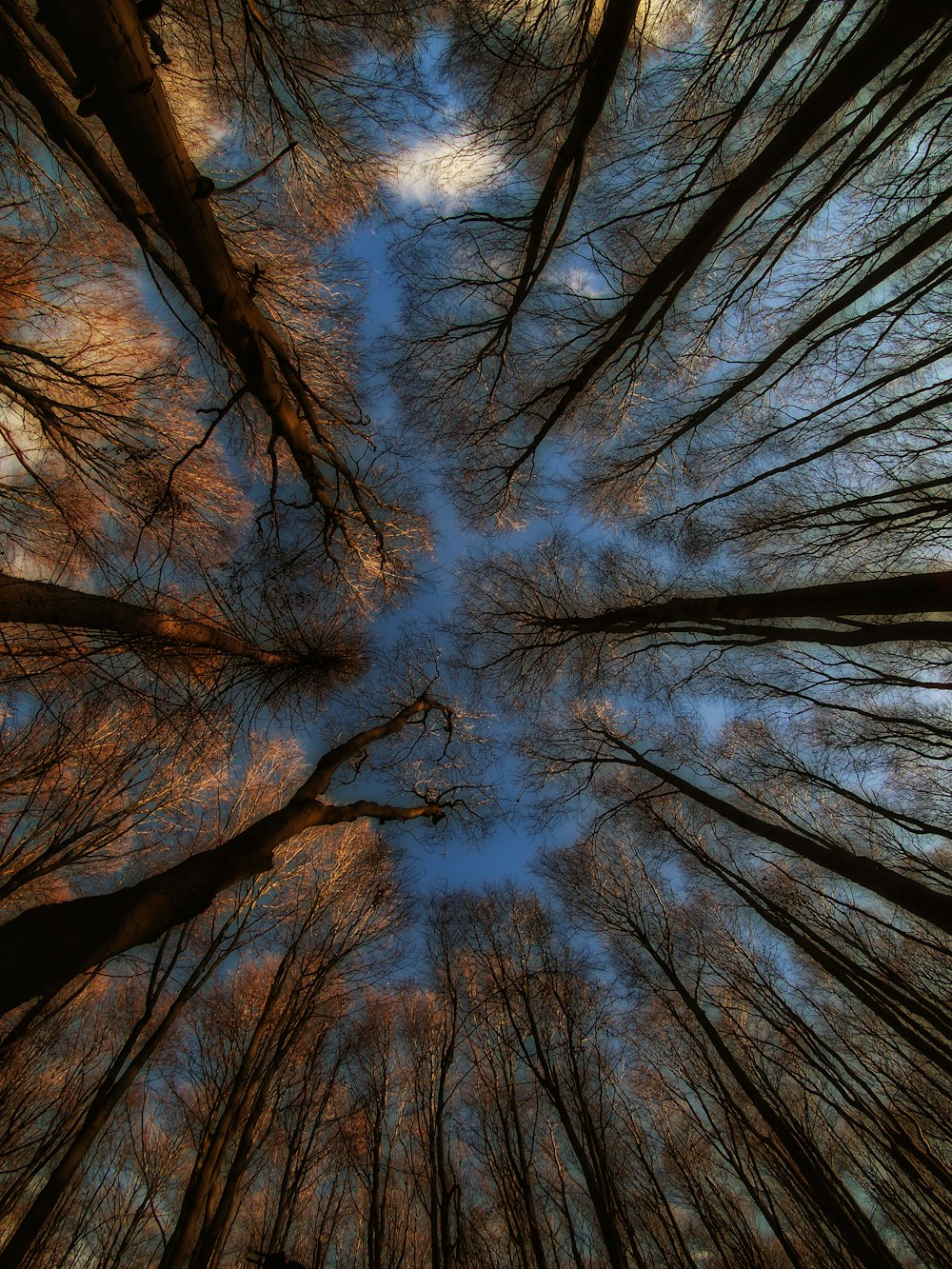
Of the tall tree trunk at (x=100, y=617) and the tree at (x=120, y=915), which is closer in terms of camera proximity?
the tree at (x=120, y=915)

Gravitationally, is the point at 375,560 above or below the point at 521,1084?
above

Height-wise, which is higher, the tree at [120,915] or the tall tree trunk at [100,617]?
the tall tree trunk at [100,617]

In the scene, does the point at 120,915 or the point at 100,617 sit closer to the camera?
the point at 120,915

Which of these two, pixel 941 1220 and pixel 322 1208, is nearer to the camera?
pixel 941 1220

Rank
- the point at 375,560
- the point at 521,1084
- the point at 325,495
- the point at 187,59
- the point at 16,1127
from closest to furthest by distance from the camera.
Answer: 1. the point at 187,59
2. the point at 16,1127
3. the point at 325,495
4. the point at 521,1084
5. the point at 375,560

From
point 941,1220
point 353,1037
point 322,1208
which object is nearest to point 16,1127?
point 353,1037

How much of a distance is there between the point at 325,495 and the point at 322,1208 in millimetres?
11518

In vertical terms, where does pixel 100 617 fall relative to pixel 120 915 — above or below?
above

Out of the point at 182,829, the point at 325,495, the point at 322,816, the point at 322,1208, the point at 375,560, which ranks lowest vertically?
the point at 322,1208

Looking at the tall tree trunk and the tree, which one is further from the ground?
the tall tree trunk

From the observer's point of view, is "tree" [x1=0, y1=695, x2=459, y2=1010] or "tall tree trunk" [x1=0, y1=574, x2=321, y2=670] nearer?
"tree" [x1=0, y1=695, x2=459, y2=1010]

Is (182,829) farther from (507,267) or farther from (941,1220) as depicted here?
(941,1220)

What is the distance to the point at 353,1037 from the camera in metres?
7.93

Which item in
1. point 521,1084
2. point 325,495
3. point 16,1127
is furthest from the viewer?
point 521,1084
